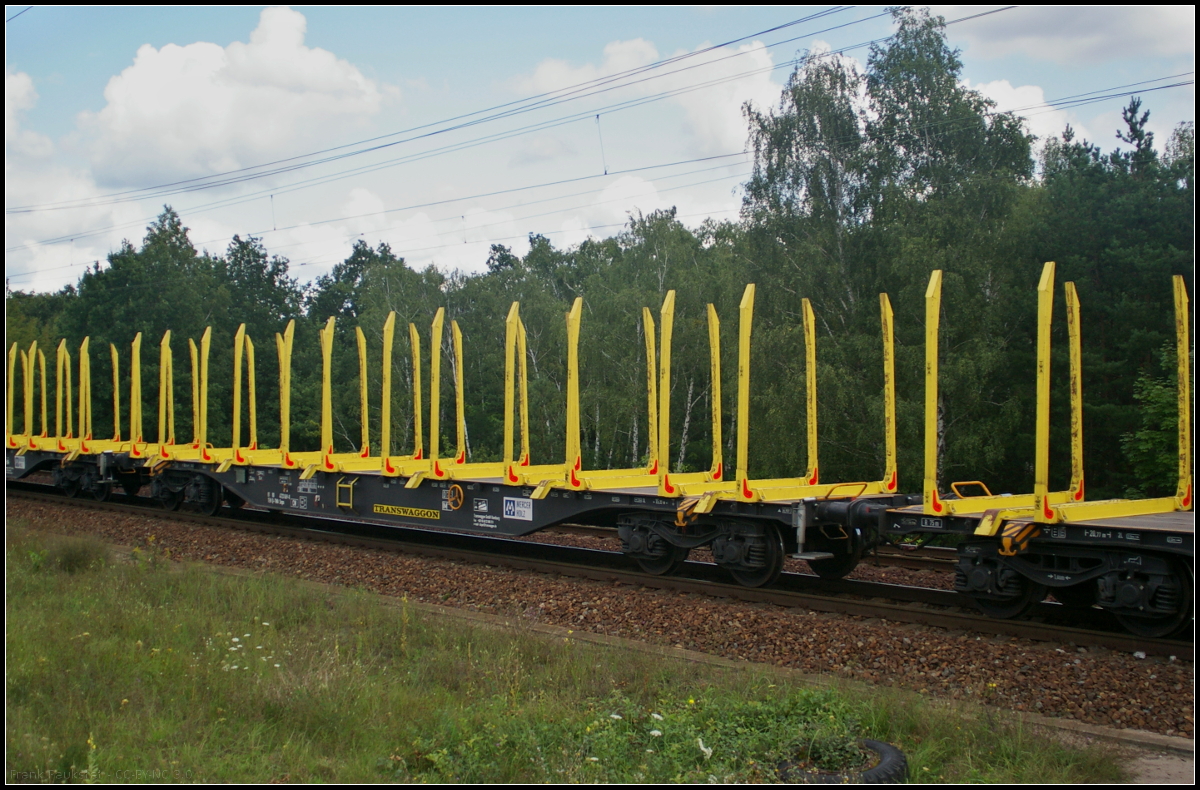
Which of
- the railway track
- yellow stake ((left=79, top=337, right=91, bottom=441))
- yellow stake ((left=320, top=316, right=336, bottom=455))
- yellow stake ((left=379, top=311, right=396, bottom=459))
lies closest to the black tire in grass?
the railway track

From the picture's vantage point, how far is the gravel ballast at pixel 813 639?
6207mm

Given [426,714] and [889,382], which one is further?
[889,382]

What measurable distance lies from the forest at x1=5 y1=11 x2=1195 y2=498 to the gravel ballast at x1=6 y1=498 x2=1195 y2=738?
39.6ft

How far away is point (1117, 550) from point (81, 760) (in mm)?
8087

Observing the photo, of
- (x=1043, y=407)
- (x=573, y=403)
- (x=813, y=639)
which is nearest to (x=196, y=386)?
(x=573, y=403)

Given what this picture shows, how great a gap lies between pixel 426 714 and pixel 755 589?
201 inches

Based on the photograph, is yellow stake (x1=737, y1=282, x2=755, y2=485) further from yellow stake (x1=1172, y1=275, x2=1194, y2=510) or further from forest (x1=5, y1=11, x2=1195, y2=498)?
forest (x1=5, y1=11, x2=1195, y2=498)

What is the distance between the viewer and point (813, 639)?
305 inches

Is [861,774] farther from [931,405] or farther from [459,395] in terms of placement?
[459,395]

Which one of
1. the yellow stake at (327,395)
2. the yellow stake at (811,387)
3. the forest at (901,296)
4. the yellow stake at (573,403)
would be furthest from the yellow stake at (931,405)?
the forest at (901,296)

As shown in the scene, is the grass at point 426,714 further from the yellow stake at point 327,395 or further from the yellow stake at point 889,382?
the yellow stake at point 327,395

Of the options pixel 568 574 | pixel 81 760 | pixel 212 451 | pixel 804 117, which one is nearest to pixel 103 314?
pixel 212 451

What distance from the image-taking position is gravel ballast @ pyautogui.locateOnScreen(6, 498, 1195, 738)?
6.21 metres

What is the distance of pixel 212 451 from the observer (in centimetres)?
1641
